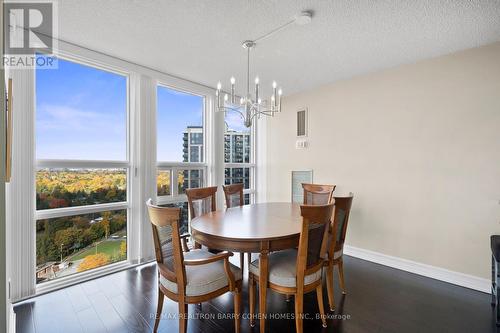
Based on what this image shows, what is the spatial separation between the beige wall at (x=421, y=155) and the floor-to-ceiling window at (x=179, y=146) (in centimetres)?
198

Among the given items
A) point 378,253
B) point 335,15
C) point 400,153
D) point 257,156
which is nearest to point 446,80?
point 400,153

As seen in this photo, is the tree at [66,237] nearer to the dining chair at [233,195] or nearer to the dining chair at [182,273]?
the dining chair at [182,273]

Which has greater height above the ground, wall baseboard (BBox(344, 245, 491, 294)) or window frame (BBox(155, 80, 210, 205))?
window frame (BBox(155, 80, 210, 205))

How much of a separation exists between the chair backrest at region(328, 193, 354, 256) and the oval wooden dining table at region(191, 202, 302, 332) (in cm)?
34

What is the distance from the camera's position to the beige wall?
266 centimetres

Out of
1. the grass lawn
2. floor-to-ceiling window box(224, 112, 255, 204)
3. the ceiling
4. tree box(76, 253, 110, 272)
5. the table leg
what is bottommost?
tree box(76, 253, 110, 272)

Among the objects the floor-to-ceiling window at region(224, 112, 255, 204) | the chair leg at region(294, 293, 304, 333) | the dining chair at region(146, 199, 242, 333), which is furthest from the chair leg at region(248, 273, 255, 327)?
the floor-to-ceiling window at region(224, 112, 255, 204)

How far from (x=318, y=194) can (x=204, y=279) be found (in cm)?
202

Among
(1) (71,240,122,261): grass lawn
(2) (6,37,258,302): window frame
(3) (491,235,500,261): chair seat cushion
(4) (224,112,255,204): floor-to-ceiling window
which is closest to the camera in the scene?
(3) (491,235,500,261): chair seat cushion

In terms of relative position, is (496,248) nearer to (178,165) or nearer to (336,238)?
(336,238)

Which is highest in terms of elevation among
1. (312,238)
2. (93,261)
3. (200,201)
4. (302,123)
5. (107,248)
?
(302,123)

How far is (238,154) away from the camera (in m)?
4.80

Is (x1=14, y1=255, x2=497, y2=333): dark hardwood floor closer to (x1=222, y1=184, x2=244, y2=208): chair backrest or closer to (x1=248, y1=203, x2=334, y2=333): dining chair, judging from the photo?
Answer: (x1=248, y1=203, x2=334, y2=333): dining chair

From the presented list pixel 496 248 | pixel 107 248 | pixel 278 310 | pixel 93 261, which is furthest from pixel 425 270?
pixel 93 261
